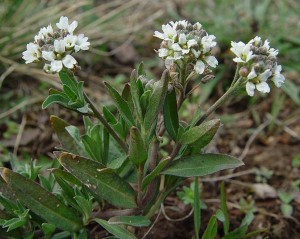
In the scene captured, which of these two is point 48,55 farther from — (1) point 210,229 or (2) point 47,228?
(1) point 210,229

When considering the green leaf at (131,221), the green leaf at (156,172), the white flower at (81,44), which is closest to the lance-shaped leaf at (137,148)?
the green leaf at (156,172)

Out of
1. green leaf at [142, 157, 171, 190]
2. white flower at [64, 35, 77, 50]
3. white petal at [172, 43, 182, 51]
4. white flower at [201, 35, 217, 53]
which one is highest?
white flower at [64, 35, 77, 50]

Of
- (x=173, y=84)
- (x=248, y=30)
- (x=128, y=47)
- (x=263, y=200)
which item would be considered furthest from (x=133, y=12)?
(x=173, y=84)

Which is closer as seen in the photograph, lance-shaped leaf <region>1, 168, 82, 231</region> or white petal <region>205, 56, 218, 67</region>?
white petal <region>205, 56, 218, 67</region>

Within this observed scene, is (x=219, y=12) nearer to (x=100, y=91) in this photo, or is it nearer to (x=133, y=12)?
(x=133, y=12)

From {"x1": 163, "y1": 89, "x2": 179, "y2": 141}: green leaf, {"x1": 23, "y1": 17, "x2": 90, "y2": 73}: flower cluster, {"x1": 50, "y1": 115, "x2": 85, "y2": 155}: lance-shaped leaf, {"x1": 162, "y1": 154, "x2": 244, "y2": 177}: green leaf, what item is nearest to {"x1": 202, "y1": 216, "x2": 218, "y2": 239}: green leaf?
{"x1": 162, "y1": 154, "x2": 244, "y2": 177}: green leaf

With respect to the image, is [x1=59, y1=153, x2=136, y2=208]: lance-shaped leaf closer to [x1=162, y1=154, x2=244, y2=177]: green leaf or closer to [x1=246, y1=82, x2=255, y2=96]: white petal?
[x1=162, y1=154, x2=244, y2=177]: green leaf
